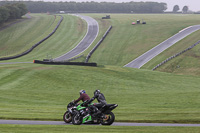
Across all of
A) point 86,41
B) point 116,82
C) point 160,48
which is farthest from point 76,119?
point 86,41

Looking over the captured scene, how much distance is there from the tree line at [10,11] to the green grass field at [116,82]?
18.1 metres

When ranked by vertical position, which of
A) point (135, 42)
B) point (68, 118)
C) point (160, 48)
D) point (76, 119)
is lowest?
point (160, 48)

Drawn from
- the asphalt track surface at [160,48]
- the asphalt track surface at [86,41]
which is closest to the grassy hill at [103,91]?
the asphalt track surface at [160,48]

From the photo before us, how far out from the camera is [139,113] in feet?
78.4

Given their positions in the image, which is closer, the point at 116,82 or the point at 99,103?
the point at 99,103

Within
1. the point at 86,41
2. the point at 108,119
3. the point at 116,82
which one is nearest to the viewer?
the point at 108,119

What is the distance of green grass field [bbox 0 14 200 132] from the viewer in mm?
23484

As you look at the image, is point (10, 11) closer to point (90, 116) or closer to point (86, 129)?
point (90, 116)

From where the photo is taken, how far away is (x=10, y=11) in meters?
140

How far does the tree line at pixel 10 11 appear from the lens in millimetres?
130875

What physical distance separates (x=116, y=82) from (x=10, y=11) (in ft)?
347

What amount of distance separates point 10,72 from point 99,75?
1512 cm

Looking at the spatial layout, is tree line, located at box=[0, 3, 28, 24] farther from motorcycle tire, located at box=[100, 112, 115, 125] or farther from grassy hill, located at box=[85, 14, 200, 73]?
motorcycle tire, located at box=[100, 112, 115, 125]

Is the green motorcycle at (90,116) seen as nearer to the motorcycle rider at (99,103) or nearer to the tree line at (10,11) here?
the motorcycle rider at (99,103)
